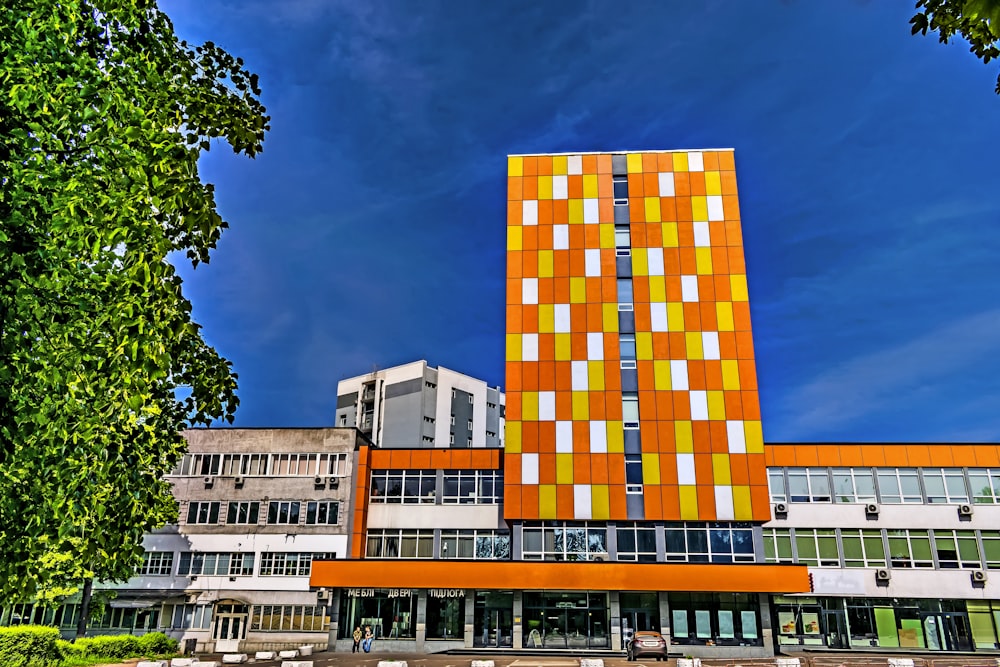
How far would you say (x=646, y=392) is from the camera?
4722 cm

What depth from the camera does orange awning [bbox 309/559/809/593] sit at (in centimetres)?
4178

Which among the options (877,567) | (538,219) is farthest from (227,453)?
(877,567)

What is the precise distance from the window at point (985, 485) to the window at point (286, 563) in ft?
142

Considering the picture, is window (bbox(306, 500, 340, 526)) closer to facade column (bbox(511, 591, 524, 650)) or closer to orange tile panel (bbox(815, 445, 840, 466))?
facade column (bbox(511, 591, 524, 650))

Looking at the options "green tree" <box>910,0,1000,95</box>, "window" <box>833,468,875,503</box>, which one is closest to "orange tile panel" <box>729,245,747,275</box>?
"window" <box>833,468,875,503</box>

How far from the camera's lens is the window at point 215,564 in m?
51.1

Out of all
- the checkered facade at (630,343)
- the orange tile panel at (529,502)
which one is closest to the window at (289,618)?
the checkered facade at (630,343)

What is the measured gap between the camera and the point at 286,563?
50750 millimetres

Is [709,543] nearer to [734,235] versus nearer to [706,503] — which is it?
[706,503]

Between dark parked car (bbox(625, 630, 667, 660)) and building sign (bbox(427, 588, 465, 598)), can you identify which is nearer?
dark parked car (bbox(625, 630, 667, 660))

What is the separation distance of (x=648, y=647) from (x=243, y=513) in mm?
29991

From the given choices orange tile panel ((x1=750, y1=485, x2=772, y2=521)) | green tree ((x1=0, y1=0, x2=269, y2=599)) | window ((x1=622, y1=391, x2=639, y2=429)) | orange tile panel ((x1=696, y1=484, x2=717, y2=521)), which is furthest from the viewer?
window ((x1=622, y1=391, x2=639, y2=429))

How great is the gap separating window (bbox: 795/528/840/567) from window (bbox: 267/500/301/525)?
34.5 meters

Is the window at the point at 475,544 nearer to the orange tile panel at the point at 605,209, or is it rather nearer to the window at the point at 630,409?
the window at the point at 630,409
